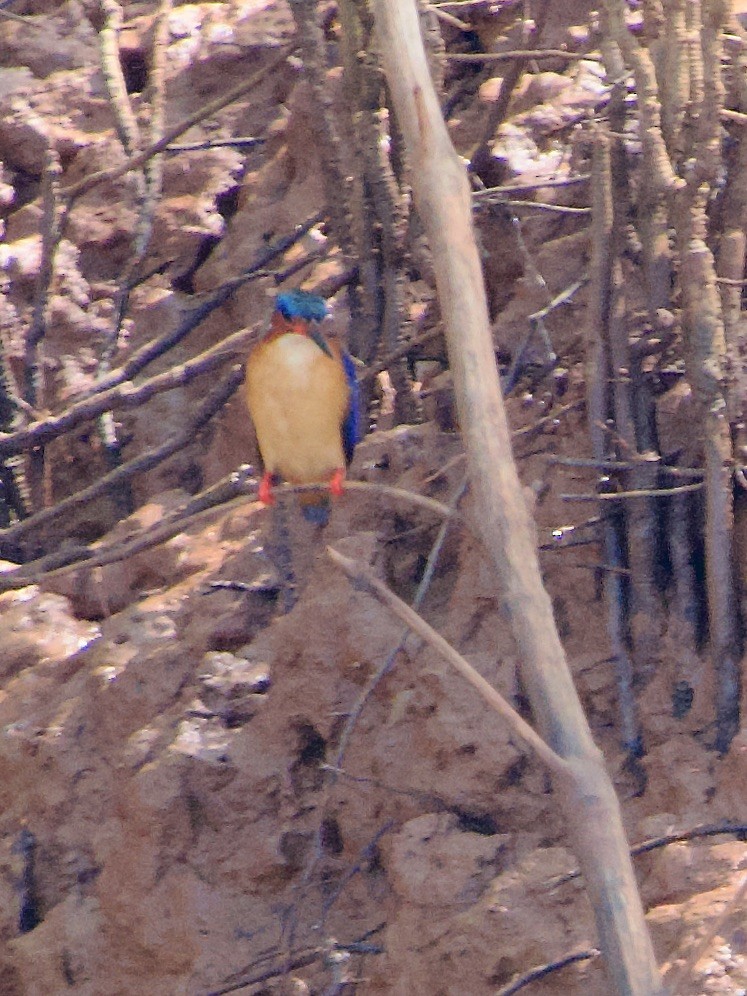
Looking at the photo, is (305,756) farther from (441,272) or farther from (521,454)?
(441,272)

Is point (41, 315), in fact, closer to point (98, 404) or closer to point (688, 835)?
point (98, 404)

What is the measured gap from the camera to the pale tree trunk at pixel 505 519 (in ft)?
7.03

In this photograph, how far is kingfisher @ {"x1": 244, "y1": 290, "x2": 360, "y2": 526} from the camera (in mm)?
4305

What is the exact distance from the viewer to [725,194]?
3590 millimetres

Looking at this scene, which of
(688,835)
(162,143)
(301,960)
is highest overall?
(162,143)

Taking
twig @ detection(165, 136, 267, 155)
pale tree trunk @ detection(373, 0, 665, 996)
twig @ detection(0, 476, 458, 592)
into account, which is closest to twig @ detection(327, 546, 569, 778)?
pale tree trunk @ detection(373, 0, 665, 996)

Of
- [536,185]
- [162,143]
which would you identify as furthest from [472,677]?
[162,143]

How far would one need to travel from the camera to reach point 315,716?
3926mm

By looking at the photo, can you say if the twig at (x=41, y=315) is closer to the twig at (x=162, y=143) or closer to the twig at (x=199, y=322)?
the twig at (x=162, y=143)

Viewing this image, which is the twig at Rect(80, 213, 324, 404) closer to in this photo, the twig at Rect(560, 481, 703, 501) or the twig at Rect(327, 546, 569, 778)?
the twig at Rect(560, 481, 703, 501)

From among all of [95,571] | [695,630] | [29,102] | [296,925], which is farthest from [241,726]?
[29,102]

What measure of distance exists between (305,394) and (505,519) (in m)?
2.06

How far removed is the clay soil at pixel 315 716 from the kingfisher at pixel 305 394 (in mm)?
121

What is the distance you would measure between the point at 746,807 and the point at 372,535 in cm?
130
